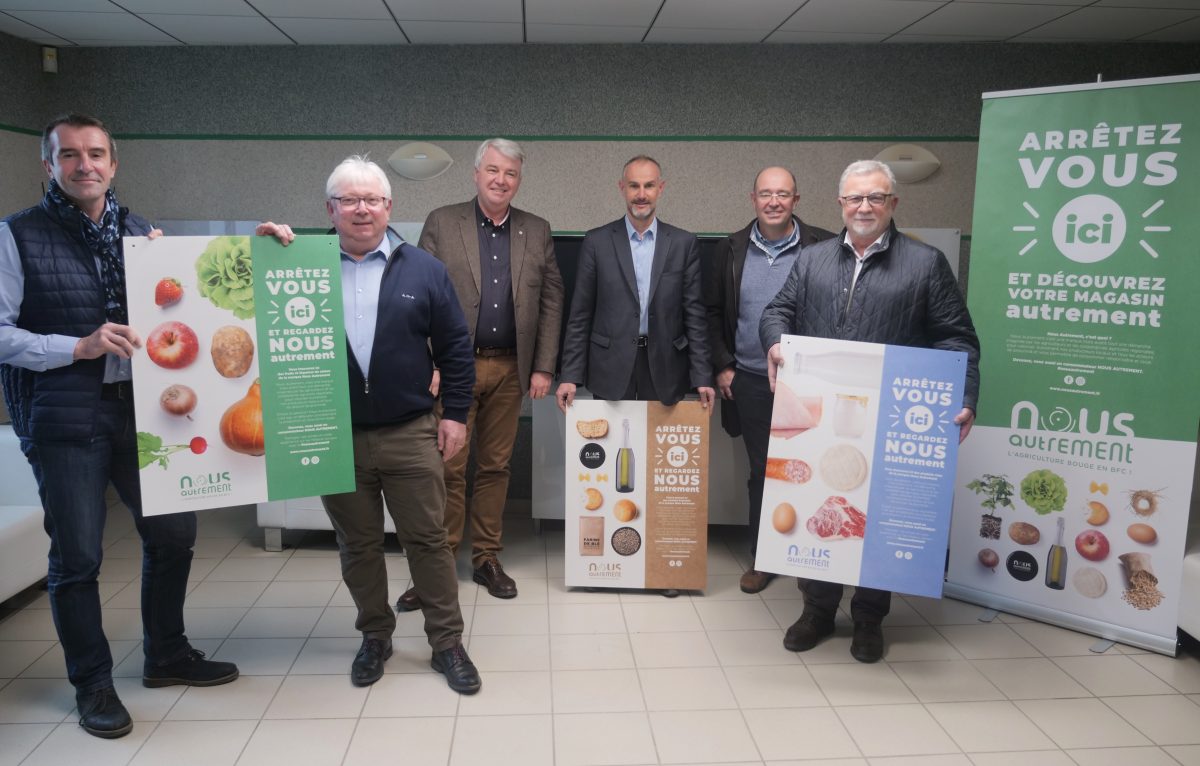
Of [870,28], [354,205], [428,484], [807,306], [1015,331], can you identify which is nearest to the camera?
[354,205]

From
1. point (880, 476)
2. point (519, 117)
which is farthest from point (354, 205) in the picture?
point (519, 117)

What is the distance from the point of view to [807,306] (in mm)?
2871

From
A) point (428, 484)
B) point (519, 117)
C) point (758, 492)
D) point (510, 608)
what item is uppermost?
point (519, 117)

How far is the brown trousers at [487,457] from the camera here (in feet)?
10.8

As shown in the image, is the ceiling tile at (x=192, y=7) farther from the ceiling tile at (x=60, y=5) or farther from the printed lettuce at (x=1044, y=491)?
the printed lettuce at (x=1044, y=491)

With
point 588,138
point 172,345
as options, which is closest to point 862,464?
point 172,345

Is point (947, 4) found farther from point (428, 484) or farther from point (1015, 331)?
point (428, 484)

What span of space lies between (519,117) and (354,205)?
2.23 m

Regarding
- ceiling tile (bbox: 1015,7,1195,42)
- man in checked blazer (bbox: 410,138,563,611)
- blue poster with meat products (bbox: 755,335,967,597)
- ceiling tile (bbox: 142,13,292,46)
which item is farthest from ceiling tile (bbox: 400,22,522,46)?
ceiling tile (bbox: 1015,7,1195,42)

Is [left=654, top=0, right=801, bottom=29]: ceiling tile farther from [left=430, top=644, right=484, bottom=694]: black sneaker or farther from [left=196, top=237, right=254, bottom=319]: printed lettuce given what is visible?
[left=430, top=644, right=484, bottom=694]: black sneaker

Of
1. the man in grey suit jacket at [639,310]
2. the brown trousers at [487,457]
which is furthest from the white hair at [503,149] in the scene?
the brown trousers at [487,457]

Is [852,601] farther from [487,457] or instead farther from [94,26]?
[94,26]

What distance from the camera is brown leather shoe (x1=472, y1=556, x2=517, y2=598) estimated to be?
336 cm

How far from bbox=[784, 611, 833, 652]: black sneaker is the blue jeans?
2017 millimetres
